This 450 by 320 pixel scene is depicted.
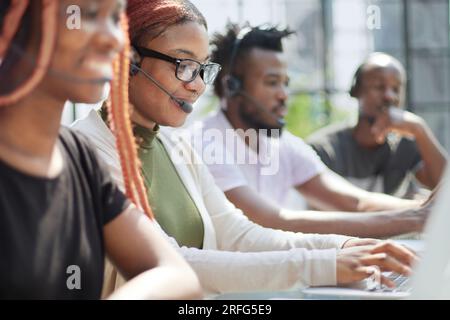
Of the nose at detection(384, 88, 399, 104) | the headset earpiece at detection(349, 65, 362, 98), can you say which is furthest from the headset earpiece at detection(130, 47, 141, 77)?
the headset earpiece at detection(349, 65, 362, 98)

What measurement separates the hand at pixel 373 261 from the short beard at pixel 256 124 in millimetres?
1886

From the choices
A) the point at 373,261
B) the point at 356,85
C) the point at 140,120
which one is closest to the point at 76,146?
the point at 373,261

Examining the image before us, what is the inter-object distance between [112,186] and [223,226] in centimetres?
100

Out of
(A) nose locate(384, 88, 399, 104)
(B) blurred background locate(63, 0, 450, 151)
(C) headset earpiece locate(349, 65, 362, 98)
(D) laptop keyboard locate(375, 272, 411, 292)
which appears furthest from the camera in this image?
(B) blurred background locate(63, 0, 450, 151)

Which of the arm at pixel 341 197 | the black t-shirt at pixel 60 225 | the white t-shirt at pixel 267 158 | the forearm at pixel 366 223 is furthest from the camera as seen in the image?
the white t-shirt at pixel 267 158

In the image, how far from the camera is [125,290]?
4.48 feet

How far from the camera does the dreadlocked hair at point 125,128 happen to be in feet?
5.16

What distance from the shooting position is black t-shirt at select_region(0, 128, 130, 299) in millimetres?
1301

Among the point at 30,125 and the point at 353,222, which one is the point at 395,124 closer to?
the point at 353,222

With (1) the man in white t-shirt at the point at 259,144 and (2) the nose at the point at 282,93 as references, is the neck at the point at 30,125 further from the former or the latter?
(2) the nose at the point at 282,93

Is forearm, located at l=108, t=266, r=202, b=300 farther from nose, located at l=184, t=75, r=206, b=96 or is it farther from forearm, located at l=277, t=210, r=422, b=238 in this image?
forearm, located at l=277, t=210, r=422, b=238

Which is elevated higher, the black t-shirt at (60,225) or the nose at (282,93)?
the nose at (282,93)

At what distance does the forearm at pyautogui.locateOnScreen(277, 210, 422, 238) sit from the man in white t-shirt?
0.18 m

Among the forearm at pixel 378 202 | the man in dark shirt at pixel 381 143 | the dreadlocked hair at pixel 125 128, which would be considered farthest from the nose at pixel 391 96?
the dreadlocked hair at pixel 125 128
